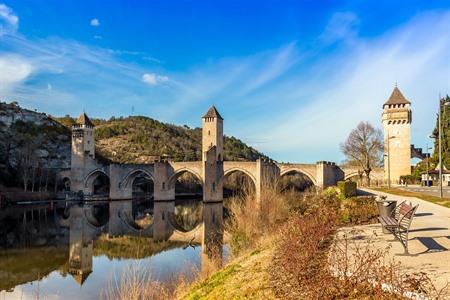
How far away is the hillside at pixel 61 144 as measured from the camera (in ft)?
A: 178

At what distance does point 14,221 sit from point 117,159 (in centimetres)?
5882

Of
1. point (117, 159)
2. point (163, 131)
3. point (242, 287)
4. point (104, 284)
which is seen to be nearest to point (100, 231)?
point (104, 284)

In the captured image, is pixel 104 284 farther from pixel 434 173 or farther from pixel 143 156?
pixel 143 156

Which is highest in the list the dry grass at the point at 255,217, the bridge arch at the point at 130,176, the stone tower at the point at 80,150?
the stone tower at the point at 80,150

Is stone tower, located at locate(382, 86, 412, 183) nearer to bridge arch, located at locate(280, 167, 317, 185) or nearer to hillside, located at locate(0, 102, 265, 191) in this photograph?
bridge arch, located at locate(280, 167, 317, 185)

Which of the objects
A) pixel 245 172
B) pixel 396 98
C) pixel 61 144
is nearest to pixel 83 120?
pixel 61 144

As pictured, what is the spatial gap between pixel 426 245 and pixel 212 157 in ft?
151

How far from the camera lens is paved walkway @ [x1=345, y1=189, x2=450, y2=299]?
21.2 feet

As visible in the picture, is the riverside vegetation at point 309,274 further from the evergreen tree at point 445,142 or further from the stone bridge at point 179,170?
the stone bridge at point 179,170

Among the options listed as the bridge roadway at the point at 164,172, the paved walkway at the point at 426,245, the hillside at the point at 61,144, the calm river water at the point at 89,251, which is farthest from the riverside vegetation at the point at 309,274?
the hillside at the point at 61,144

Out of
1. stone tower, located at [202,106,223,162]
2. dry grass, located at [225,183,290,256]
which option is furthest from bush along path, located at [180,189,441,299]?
stone tower, located at [202,106,223,162]

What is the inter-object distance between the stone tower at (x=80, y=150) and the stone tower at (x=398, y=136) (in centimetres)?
3835

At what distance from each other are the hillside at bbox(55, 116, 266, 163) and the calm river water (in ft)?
184

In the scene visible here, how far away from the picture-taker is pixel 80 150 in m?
57.9
